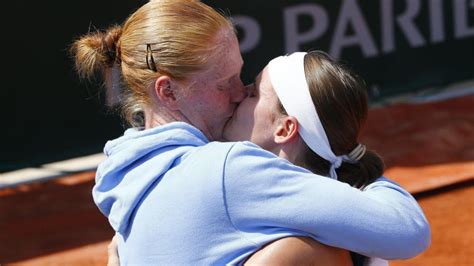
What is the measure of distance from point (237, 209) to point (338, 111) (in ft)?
1.14

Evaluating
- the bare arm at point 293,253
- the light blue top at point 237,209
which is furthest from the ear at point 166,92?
the bare arm at point 293,253

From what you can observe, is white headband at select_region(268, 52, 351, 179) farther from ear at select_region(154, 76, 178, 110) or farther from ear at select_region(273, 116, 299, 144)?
ear at select_region(154, 76, 178, 110)

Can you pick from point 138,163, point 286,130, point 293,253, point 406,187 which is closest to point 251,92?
point 286,130

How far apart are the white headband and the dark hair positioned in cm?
1

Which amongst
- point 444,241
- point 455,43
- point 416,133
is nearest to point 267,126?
point 444,241

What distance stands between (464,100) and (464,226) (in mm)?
2543

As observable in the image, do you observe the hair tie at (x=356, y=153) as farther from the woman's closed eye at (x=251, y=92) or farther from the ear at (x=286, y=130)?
the woman's closed eye at (x=251, y=92)

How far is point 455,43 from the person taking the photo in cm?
735

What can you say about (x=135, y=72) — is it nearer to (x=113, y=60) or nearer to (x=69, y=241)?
(x=113, y=60)

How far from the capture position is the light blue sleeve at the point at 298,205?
70.9 inches

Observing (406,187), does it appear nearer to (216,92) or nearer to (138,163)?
(216,92)

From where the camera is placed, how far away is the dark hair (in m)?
1.99

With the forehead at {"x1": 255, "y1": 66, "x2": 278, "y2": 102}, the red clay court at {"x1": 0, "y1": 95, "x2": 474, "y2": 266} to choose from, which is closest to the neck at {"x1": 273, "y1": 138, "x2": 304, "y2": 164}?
the forehead at {"x1": 255, "y1": 66, "x2": 278, "y2": 102}

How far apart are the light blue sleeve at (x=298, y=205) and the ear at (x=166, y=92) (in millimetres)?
248
